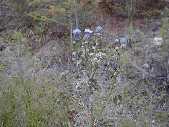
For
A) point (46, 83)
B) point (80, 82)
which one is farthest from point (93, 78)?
point (46, 83)

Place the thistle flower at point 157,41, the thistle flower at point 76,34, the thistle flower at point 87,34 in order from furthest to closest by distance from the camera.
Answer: the thistle flower at point 87,34, the thistle flower at point 76,34, the thistle flower at point 157,41

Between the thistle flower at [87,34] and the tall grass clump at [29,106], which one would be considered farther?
the thistle flower at [87,34]

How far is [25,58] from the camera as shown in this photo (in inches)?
162

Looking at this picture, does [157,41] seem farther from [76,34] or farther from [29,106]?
[29,106]

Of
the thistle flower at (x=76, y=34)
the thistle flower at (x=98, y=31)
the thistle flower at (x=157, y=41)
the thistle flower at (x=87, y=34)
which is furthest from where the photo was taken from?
the thistle flower at (x=98, y=31)

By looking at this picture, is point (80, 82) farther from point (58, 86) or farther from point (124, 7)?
point (124, 7)

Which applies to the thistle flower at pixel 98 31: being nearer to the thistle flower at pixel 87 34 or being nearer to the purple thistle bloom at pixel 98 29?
the purple thistle bloom at pixel 98 29

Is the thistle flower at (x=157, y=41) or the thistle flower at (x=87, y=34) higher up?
the thistle flower at (x=157, y=41)

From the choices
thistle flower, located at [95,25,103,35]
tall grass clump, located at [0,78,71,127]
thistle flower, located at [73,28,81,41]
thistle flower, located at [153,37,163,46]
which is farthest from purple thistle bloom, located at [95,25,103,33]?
tall grass clump, located at [0,78,71,127]

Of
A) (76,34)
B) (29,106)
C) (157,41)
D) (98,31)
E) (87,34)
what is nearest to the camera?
(29,106)

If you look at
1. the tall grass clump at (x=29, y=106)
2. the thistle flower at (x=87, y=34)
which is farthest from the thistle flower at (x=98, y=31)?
the tall grass clump at (x=29, y=106)

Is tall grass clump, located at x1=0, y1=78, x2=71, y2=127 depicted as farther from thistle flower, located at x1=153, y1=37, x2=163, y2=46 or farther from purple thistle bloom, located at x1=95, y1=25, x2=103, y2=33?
purple thistle bloom, located at x1=95, y1=25, x2=103, y2=33

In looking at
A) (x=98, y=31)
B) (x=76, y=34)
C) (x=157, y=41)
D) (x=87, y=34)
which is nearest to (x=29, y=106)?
(x=157, y=41)

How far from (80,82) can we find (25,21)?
3.31 meters
